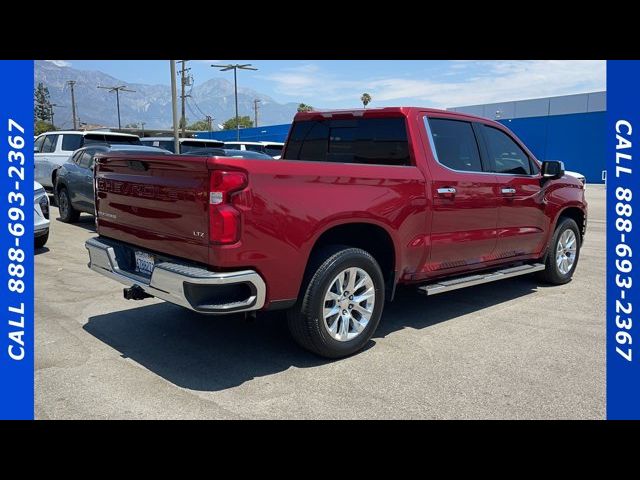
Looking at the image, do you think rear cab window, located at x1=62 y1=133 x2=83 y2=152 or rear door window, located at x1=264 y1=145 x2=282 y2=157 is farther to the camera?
rear door window, located at x1=264 y1=145 x2=282 y2=157

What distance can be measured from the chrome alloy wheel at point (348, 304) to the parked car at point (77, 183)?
7.13 metres

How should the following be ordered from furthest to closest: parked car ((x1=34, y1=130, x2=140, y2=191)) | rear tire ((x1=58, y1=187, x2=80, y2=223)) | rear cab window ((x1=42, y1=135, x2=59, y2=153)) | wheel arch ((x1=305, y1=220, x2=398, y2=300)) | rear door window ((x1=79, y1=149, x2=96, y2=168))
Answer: rear cab window ((x1=42, y1=135, x2=59, y2=153))
parked car ((x1=34, y1=130, x2=140, y2=191))
rear tire ((x1=58, y1=187, x2=80, y2=223))
rear door window ((x1=79, y1=149, x2=96, y2=168))
wheel arch ((x1=305, y1=220, x2=398, y2=300))

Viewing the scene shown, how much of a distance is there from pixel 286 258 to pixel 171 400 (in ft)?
4.07

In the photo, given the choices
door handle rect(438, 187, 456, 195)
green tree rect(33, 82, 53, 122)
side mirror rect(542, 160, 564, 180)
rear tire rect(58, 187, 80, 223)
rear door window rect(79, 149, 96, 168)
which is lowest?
rear tire rect(58, 187, 80, 223)

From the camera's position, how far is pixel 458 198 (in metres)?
5.25

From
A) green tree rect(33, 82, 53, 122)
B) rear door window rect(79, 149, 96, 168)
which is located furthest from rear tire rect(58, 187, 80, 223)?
green tree rect(33, 82, 53, 122)

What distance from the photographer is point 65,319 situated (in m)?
5.23

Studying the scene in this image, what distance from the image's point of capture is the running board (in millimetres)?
5031

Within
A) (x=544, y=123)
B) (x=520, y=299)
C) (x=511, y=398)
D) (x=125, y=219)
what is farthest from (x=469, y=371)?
(x=544, y=123)

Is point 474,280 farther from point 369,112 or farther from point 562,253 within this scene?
point 562,253

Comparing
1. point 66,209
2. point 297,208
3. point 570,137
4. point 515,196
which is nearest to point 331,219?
point 297,208

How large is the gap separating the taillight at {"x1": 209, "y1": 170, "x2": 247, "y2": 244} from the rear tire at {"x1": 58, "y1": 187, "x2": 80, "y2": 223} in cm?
873

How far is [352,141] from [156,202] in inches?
86.2

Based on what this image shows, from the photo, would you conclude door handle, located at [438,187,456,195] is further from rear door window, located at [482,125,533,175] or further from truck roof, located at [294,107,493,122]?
rear door window, located at [482,125,533,175]
